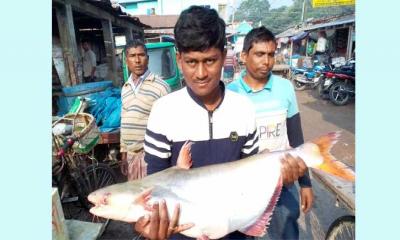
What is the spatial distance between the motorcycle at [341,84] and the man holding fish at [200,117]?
10949mm

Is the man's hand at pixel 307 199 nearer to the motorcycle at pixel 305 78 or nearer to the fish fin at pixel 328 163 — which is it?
the fish fin at pixel 328 163

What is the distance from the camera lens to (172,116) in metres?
1.65

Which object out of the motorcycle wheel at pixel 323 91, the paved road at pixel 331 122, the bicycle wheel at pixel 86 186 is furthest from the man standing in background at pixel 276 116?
the motorcycle wheel at pixel 323 91

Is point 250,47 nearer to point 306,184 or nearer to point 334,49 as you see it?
point 306,184

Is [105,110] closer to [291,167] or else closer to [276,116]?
[276,116]

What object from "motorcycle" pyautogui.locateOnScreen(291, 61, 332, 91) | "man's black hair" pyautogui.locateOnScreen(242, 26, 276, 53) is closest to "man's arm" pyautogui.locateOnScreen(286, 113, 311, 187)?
"man's black hair" pyautogui.locateOnScreen(242, 26, 276, 53)

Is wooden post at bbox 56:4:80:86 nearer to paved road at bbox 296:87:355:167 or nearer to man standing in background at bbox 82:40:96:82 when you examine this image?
man standing in background at bbox 82:40:96:82

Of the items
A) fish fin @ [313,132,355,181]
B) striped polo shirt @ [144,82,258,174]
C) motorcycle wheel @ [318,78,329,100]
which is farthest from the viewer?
motorcycle wheel @ [318,78,329,100]

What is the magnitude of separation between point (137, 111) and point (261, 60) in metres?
1.70

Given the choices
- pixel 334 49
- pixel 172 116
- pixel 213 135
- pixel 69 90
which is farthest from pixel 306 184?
pixel 334 49

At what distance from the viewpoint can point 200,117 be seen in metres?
1.67

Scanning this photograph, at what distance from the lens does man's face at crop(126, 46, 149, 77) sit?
157 inches

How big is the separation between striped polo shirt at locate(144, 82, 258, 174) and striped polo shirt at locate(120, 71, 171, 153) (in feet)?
6.80

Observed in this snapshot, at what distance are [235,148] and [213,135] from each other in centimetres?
15
